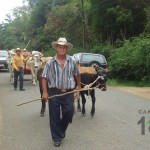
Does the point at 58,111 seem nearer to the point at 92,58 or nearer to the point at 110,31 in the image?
the point at 92,58

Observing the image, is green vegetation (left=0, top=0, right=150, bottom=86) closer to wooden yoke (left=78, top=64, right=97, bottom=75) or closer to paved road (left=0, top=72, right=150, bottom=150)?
paved road (left=0, top=72, right=150, bottom=150)

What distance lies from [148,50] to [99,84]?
13.9 metres

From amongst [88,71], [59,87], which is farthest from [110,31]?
[59,87]

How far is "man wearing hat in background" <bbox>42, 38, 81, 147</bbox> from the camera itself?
27.6 ft

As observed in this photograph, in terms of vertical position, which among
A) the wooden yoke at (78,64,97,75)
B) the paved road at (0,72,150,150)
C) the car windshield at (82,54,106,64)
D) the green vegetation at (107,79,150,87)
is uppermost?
the wooden yoke at (78,64,97,75)

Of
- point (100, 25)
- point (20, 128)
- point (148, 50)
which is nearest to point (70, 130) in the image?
point (20, 128)

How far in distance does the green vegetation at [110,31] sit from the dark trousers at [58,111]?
16.1 m

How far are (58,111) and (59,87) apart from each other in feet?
1.48

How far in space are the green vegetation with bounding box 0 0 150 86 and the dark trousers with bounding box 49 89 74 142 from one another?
16075mm

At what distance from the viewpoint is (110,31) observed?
142ft

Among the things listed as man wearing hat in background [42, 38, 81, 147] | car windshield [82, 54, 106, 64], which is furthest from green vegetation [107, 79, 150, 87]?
man wearing hat in background [42, 38, 81, 147]

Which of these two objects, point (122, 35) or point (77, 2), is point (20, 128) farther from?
point (77, 2)

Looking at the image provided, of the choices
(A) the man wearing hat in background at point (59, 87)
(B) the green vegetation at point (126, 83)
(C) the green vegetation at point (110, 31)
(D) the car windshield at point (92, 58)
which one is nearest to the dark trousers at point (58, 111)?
(A) the man wearing hat in background at point (59, 87)

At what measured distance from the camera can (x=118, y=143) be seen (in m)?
8.49
